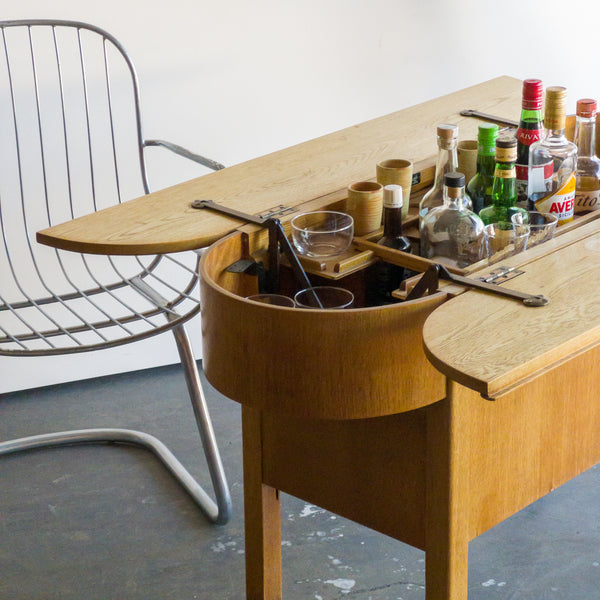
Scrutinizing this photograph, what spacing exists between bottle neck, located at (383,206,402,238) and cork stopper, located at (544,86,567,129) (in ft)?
0.96

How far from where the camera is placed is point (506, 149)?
4.63ft

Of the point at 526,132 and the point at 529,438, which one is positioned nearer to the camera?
the point at 529,438

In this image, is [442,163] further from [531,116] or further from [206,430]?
[206,430]

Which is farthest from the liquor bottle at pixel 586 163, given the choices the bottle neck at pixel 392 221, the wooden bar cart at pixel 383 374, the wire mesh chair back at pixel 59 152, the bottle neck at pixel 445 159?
the wire mesh chair back at pixel 59 152

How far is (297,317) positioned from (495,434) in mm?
363

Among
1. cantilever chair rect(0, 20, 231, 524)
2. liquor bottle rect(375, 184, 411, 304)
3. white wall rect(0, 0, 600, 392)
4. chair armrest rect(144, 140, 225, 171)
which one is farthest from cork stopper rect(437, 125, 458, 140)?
white wall rect(0, 0, 600, 392)

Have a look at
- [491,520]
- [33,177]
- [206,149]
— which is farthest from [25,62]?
[491,520]

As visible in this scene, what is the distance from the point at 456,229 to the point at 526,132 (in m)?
0.24

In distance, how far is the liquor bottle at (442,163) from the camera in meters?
1.45

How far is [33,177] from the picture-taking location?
7.52 ft

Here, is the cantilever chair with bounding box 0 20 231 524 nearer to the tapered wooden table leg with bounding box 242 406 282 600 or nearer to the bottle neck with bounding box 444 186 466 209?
the tapered wooden table leg with bounding box 242 406 282 600

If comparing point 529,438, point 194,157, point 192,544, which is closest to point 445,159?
point 529,438

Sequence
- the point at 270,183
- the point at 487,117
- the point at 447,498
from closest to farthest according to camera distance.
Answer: the point at 447,498 → the point at 270,183 → the point at 487,117

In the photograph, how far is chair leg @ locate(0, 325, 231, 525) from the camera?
6.36ft
